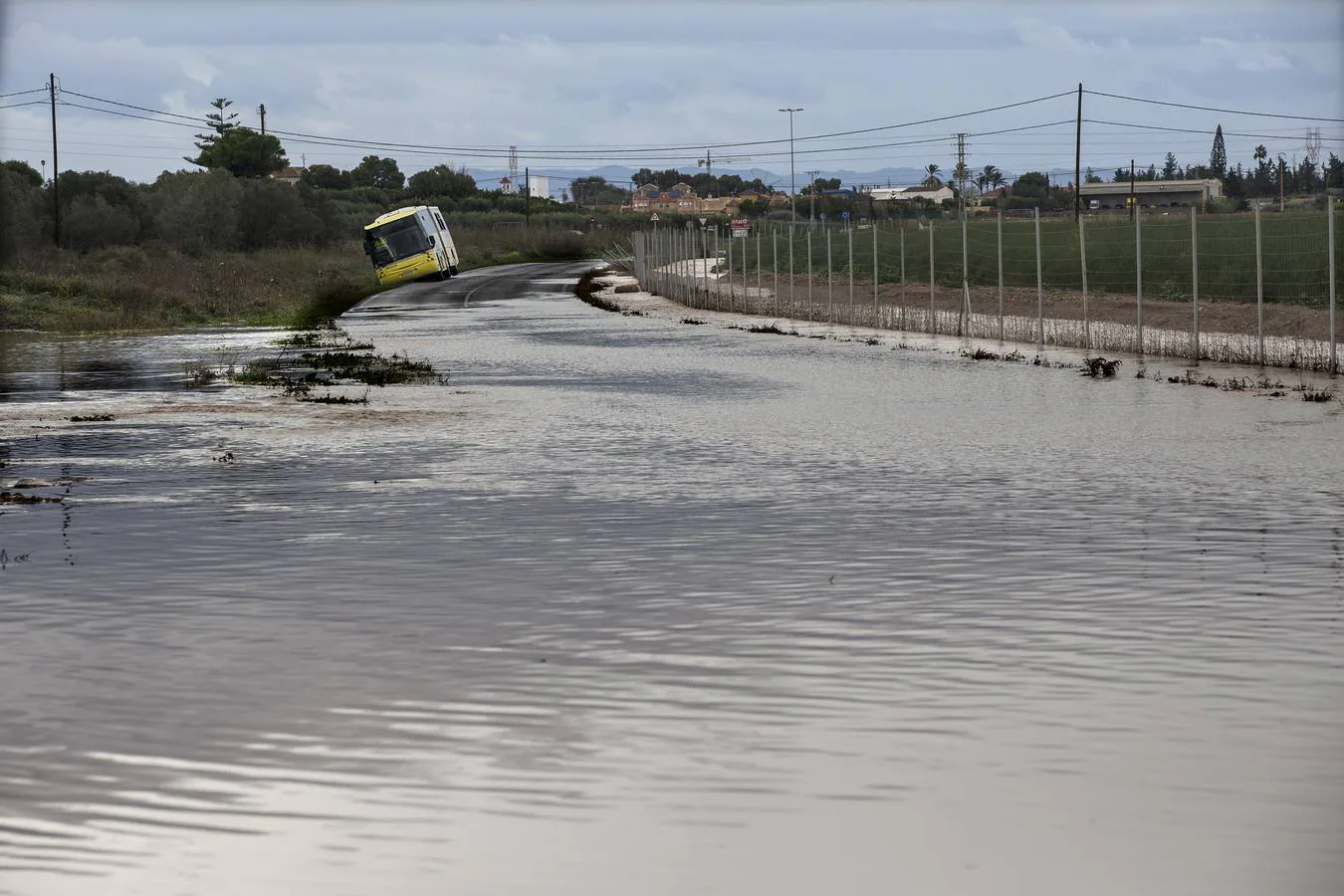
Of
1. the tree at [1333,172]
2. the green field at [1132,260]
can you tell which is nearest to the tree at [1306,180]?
the tree at [1333,172]

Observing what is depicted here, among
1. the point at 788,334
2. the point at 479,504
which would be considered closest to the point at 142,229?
the point at 788,334

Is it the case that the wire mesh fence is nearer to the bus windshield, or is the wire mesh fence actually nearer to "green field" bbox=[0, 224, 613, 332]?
the bus windshield

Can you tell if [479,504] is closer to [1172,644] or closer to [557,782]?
[1172,644]

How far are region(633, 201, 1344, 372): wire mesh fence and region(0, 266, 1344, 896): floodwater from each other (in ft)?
38.6

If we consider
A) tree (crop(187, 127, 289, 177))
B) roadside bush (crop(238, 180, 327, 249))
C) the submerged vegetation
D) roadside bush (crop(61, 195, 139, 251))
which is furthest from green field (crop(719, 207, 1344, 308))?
tree (crop(187, 127, 289, 177))

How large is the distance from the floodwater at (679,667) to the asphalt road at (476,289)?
1485 inches

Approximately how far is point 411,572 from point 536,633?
72.4 inches

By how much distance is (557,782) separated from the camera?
5.75m

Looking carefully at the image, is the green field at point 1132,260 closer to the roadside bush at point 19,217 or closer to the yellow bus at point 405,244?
the yellow bus at point 405,244

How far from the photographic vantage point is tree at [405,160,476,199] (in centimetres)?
A: 18625

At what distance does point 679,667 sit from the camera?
24.3 ft

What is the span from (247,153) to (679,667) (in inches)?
6086

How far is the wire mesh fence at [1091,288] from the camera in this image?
1114 inches

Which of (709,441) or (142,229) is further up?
(142,229)
